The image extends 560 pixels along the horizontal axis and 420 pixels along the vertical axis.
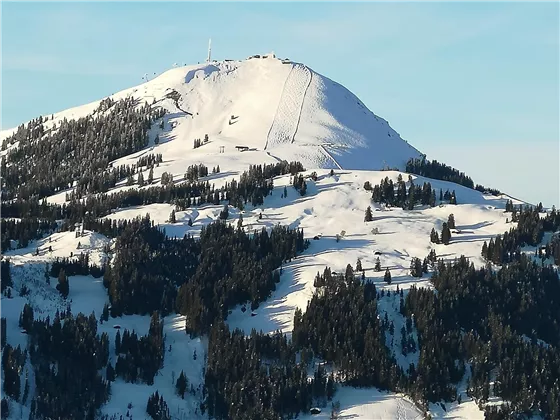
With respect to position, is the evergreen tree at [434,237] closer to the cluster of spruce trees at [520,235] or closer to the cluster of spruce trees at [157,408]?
the cluster of spruce trees at [520,235]

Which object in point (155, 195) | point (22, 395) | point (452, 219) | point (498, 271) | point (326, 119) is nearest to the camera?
point (22, 395)

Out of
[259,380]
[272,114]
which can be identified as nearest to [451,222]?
[259,380]

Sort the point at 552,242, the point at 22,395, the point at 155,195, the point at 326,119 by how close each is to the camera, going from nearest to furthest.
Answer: the point at 22,395, the point at 552,242, the point at 155,195, the point at 326,119

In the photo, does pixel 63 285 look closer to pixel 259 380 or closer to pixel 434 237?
pixel 259 380

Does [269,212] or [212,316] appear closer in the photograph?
[212,316]

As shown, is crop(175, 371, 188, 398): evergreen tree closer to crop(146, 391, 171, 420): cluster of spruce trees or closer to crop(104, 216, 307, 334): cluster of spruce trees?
crop(146, 391, 171, 420): cluster of spruce trees

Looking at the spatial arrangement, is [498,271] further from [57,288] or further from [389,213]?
[57,288]

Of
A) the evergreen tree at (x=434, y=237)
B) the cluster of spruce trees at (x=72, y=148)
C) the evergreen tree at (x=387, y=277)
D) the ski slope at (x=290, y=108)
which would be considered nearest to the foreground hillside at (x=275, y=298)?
the evergreen tree at (x=387, y=277)

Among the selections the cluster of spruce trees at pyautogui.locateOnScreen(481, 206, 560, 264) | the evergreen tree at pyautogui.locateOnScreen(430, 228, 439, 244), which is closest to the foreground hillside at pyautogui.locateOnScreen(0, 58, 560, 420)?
the cluster of spruce trees at pyautogui.locateOnScreen(481, 206, 560, 264)

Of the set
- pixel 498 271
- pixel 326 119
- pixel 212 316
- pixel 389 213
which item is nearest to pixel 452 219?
pixel 389 213
